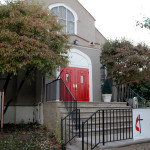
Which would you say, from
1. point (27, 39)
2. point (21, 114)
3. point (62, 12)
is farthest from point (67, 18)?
point (21, 114)

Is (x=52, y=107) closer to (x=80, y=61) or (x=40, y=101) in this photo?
(x=40, y=101)

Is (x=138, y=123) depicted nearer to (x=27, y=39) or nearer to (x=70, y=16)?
(x=27, y=39)

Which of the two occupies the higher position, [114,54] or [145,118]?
[114,54]

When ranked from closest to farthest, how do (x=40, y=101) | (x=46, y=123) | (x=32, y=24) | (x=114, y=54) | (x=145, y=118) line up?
(x=145, y=118) → (x=32, y=24) → (x=46, y=123) → (x=40, y=101) → (x=114, y=54)

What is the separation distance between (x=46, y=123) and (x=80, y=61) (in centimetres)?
407

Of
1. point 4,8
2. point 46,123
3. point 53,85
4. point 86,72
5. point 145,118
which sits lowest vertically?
point 46,123

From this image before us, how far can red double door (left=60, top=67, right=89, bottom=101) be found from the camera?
10.4 meters

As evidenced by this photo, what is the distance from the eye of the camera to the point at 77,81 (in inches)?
421

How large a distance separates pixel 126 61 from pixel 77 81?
2.92 meters

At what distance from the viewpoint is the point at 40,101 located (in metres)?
9.77

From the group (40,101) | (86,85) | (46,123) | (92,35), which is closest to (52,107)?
(46,123)

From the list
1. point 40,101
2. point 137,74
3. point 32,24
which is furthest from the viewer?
point 137,74

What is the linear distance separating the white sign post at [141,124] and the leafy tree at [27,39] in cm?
368

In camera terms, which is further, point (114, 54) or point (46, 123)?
point (114, 54)
